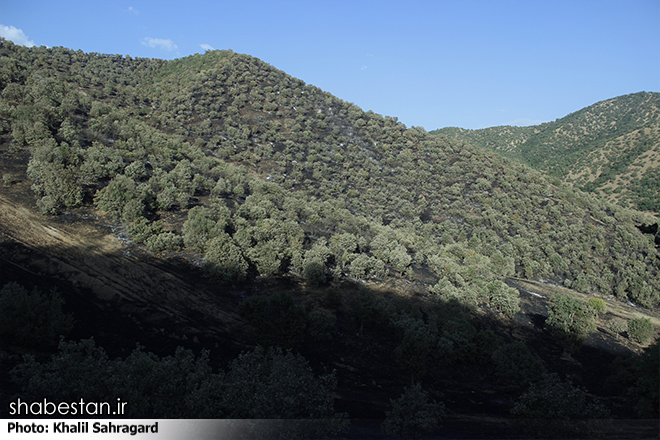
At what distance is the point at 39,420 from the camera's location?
12.3 meters

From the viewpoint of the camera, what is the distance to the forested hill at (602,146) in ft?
359

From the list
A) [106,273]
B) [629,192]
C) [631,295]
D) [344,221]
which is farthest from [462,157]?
[106,273]

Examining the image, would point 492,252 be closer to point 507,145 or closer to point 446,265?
point 446,265

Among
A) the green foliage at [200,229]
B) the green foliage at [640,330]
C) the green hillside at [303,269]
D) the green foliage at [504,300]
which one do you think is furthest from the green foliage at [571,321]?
the green foliage at [200,229]

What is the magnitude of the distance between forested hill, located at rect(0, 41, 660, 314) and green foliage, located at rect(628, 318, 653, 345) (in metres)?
12.2

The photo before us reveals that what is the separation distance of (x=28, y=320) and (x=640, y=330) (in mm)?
50033

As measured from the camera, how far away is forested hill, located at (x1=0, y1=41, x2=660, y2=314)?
3619 centimetres

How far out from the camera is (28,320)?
18.6 meters

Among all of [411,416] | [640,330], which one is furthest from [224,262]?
[640,330]

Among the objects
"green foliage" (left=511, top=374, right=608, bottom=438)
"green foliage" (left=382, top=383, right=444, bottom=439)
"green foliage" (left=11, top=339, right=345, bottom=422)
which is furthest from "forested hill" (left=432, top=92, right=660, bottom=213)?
"green foliage" (left=11, top=339, right=345, bottom=422)

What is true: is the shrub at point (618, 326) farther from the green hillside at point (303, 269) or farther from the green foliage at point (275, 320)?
the green foliage at point (275, 320)

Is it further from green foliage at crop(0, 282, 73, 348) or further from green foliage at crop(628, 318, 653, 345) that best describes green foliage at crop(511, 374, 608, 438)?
green foliage at crop(628, 318, 653, 345)

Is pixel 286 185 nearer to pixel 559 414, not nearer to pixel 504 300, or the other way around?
pixel 504 300

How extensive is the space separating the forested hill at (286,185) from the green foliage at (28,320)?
459 inches
